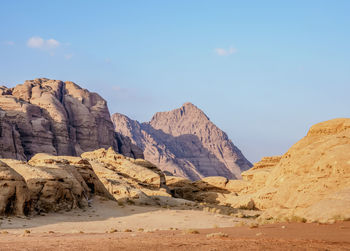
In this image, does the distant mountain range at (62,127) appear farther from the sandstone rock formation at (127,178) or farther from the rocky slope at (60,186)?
the rocky slope at (60,186)

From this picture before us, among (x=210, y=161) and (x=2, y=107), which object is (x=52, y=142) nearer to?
(x=2, y=107)

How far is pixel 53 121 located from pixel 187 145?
92.3 meters

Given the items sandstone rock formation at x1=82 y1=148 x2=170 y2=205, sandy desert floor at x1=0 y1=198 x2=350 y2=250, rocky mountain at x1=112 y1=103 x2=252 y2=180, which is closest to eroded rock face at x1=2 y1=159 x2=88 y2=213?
sandy desert floor at x1=0 y1=198 x2=350 y2=250

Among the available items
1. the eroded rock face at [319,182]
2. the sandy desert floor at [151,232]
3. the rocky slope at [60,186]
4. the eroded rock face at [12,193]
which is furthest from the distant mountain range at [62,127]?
the eroded rock face at [319,182]

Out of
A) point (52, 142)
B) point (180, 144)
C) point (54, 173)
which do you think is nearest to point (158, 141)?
point (180, 144)

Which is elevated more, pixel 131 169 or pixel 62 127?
pixel 62 127

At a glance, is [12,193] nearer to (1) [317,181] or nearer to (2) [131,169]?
(1) [317,181]

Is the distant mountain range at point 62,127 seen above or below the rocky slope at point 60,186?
above

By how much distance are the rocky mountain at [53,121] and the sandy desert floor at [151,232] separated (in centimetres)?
4764

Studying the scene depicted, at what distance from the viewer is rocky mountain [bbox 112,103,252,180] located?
500 ft

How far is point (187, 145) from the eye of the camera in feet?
557

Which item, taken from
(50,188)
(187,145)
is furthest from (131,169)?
(187,145)

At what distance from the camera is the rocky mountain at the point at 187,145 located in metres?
152

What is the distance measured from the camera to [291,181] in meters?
22.6
